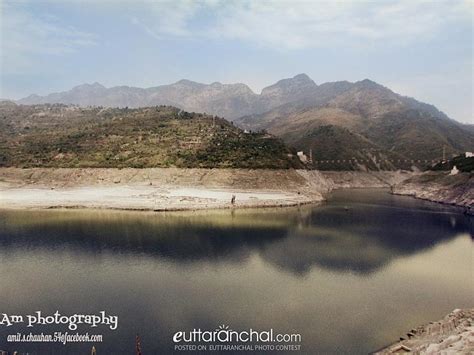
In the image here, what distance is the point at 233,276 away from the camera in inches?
1724

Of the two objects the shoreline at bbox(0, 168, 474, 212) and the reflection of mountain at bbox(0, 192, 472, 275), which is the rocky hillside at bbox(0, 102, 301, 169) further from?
the reflection of mountain at bbox(0, 192, 472, 275)

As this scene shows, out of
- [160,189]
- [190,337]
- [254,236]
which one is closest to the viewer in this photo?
[190,337]

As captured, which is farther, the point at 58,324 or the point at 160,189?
the point at 160,189

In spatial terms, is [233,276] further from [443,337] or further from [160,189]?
[160,189]

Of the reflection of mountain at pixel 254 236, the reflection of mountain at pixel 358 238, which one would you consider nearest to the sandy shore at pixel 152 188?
the reflection of mountain at pixel 254 236

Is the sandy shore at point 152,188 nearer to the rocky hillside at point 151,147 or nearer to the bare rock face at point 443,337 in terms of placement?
the rocky hillside at point 151,147

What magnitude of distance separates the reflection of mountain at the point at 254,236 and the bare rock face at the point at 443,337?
15.7m

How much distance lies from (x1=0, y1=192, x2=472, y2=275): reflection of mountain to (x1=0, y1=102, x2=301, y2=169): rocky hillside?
111ft

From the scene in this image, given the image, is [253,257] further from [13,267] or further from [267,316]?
[13,267]

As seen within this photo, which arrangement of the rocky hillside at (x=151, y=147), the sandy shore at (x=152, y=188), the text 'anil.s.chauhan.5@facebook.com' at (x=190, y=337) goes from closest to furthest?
the text 'anil.s.chauhan.5@facebook.com' at (x=190, y=337) → the sandy shore at (x=152, y=188) → the rocky hillside at (x=151, y=147)

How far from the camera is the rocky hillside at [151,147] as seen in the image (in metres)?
116

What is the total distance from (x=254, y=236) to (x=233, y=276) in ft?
69.5

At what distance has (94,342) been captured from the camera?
2822 cm

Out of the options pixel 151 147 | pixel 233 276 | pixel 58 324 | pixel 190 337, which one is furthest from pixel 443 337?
pixel 151 147
